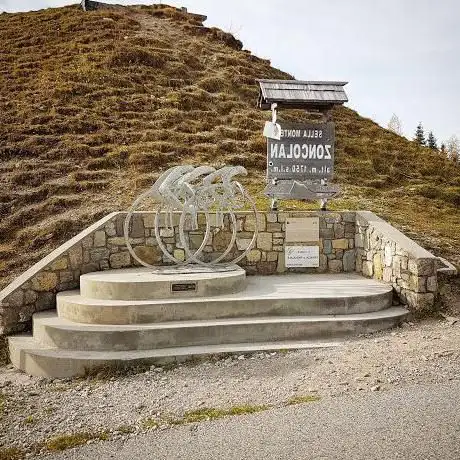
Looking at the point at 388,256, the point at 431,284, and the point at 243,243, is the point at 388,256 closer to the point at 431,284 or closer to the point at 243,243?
the point at 431,284

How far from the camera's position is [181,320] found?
22.1 ft

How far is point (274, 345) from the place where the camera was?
6.45 m

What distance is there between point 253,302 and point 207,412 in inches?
97.5

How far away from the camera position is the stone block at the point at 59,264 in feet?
25.3

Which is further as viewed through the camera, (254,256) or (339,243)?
(339,243)

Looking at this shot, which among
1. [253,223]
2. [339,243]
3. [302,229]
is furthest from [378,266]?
[253,223]

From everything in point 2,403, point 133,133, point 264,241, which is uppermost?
point 133,133

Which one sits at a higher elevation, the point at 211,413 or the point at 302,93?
the point at 302,93

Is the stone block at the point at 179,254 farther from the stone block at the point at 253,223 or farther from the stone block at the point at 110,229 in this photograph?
the stone block at the point at 253,223

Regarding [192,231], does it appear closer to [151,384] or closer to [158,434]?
[151,384]

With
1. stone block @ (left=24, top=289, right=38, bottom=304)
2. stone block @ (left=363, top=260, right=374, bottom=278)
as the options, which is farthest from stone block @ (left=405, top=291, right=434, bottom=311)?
stone block @ (left=24, top=289, right=38, bottom=304)

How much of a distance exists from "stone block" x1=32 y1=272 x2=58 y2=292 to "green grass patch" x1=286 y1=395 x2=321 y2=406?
4656 mm

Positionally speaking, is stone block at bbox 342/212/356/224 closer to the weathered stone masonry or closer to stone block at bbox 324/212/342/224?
the weathered stone masonry

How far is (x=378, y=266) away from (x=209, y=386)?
14.6ft
